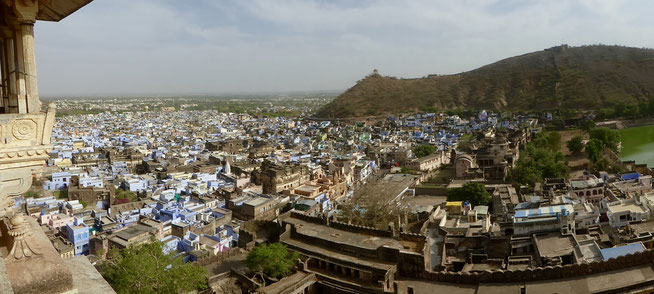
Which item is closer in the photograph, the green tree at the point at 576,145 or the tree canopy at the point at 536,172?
the tree canopy at the point at 536,172

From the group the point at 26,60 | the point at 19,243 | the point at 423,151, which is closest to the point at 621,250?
the point at 19,243

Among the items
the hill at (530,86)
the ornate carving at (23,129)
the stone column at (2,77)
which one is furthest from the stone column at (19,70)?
the hill at (530,86)

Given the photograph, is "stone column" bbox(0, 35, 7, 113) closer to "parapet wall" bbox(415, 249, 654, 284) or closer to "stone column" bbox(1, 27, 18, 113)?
"stone column" bbox(1, 27, 18, 113)

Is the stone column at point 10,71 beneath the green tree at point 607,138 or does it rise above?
above

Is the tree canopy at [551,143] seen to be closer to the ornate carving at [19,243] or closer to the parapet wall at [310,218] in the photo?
the parapet wall at [310,218]

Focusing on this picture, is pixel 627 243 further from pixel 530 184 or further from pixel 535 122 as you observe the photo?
pixel 535 122

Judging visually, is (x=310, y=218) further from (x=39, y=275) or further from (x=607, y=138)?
(x=607, y=138)
